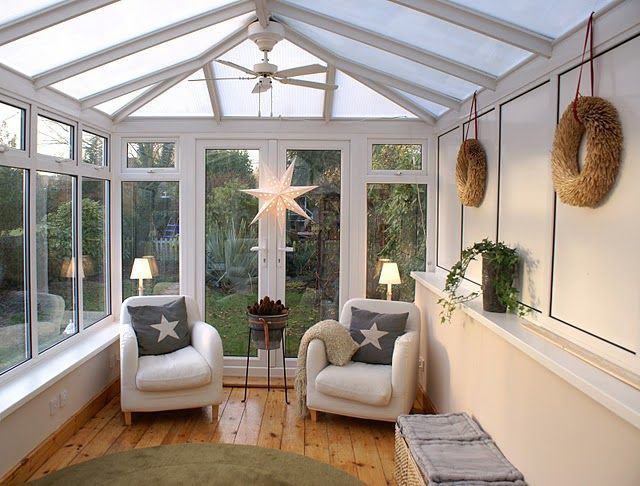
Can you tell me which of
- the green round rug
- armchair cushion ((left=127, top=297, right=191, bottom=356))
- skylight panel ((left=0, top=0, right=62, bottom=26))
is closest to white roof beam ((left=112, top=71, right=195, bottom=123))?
skylight panel ((left=0, top=0, right=62, bottom=26))

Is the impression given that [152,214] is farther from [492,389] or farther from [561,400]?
[561,400]

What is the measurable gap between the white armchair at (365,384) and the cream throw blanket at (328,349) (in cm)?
5

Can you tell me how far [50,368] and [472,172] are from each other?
10.3 feet

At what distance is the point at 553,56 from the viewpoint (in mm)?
2516

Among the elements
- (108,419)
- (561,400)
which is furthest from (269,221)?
(561,400)

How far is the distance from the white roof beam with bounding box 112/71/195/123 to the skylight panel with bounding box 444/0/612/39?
260cm

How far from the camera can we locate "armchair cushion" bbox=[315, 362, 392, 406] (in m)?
3.76

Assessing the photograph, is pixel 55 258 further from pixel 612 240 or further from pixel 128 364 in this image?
pixel 612 240

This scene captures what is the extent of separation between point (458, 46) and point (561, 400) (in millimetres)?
2066

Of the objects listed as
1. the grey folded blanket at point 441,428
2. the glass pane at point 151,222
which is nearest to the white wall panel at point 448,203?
the grey folded blanket at point 441,428

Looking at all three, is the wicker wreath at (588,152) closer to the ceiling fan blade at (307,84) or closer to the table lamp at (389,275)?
the ceiling fan blade at (307,84)

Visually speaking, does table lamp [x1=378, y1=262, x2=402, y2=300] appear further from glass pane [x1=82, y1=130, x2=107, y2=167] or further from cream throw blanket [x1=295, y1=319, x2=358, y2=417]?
glass pane [x1=82, y1=130, x2=107, y2=167]

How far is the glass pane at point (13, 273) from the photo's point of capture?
3.22 m

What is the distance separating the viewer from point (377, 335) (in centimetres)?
419
